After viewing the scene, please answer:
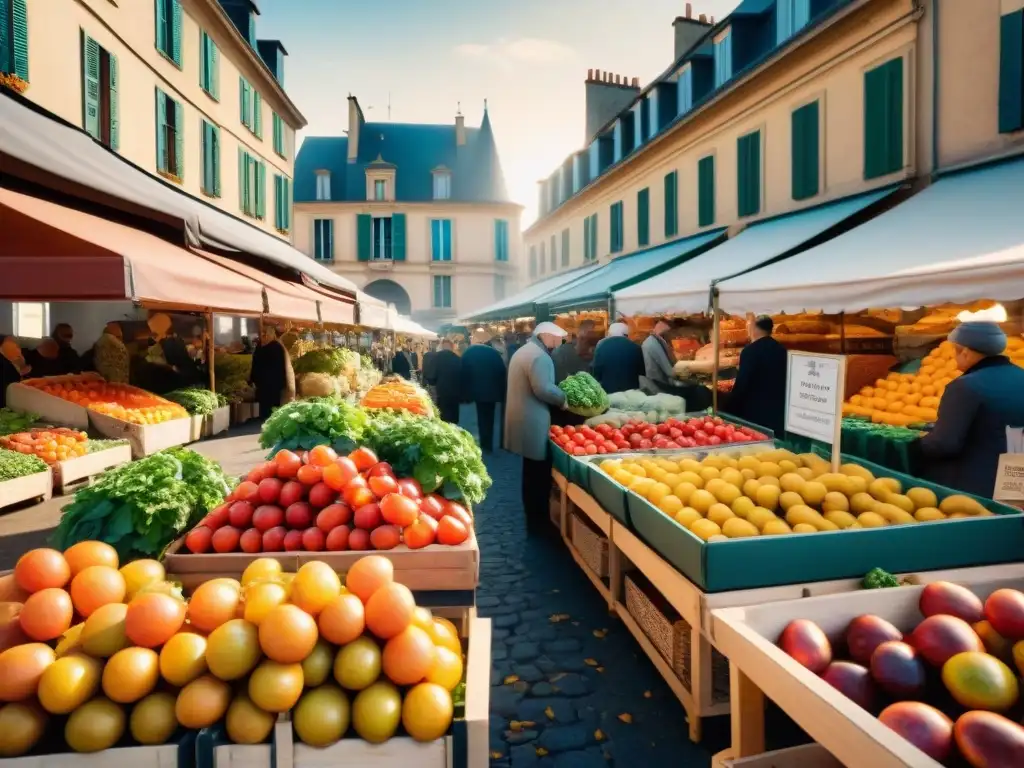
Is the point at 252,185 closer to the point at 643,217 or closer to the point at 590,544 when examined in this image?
the point at 643,217

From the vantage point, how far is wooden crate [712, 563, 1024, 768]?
5.37 ft

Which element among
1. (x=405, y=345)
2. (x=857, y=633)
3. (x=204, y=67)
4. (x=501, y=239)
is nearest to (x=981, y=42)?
(x=857, y=633)

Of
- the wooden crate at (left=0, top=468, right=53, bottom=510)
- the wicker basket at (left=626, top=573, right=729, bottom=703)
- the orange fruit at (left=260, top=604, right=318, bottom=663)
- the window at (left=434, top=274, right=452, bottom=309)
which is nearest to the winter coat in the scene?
the wicker basket at (left=626, top=573, right=729, bottom=703)

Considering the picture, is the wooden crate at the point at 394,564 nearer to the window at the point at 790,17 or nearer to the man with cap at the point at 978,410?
the man with cap at the point at 978,410

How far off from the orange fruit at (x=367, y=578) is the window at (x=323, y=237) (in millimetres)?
35972

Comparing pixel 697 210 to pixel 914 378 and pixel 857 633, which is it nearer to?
pixel 914 378

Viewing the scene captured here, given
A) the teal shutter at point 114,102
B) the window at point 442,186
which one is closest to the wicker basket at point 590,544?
the teal shutter at point 114,102

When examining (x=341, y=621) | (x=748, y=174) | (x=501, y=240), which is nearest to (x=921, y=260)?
(x=341, y=621)

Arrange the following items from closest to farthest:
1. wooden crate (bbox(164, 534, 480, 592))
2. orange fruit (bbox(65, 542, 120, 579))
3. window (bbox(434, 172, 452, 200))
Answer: orange fruit (bbox(65, 542, 120, 579)) → wooden crate (bbox(164, 534, 480, 592)) → window (bbox(434, 172, 452, 200))

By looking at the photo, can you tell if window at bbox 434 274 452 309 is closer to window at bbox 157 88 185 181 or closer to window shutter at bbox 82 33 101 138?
window at bbox 157 88 185 181

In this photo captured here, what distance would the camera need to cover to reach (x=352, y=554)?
108 inches

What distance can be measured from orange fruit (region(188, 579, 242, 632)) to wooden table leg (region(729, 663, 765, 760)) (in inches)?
67.0

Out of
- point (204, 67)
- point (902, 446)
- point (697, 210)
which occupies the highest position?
point (204, 67)

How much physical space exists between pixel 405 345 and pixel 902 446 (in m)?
28.0
